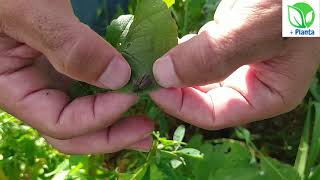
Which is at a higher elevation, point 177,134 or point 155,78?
point 155,78

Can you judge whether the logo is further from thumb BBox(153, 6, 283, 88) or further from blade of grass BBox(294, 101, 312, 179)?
blade of grass BBox(294, 101, 312, 179)

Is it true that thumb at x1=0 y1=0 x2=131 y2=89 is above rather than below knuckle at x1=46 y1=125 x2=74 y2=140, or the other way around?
above

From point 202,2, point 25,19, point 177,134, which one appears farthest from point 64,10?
point 202,2

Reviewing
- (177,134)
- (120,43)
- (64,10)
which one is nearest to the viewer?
(64,10)

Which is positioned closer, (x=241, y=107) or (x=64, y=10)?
(x=64, y=10)

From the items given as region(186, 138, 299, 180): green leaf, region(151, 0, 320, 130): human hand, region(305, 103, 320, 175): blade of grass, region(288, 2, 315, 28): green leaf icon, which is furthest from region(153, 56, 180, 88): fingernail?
region(305, 103, 320, 175): blade of grass

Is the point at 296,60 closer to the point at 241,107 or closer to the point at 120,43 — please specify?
the point at 241,107
